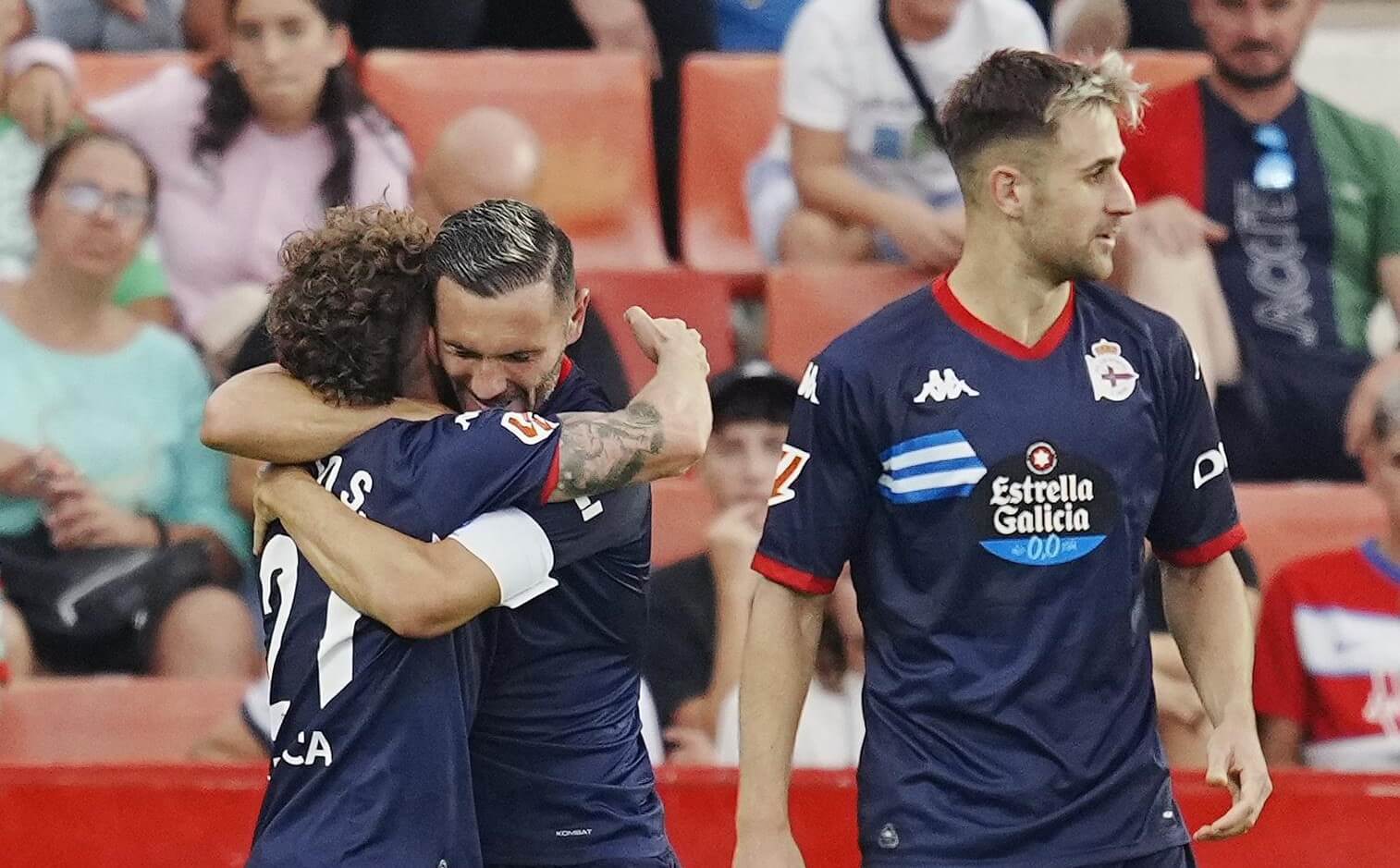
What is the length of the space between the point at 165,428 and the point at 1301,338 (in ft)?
10.0

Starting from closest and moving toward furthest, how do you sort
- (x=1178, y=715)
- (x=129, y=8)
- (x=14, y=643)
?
(x=1178, y=715), (x=14, y=643), (x=129, y=8)

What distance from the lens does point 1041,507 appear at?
3035mm

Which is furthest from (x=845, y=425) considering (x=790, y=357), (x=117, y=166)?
(x=117, y=166)

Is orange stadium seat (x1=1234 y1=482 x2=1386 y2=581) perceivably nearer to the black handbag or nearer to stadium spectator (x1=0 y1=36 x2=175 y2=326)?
the black handbag

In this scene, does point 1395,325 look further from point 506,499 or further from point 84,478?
point 506,499

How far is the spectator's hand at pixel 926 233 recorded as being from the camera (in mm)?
5879

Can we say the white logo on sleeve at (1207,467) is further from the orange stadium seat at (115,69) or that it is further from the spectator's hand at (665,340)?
the orange stadium seat at (115,69)

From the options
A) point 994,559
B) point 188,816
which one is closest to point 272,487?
point 994,559

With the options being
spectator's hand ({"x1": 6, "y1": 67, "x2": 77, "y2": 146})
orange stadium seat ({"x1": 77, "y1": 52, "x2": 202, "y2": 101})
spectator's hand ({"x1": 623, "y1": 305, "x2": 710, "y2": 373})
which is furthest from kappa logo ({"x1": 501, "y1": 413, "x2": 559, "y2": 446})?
orange stadium seat ({"x1": 77, "y1": 52, "x2": 202, "y2": 101})

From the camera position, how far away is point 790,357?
19.7 ft

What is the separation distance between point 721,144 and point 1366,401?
2.22m

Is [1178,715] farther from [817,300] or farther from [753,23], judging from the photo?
[753,23]

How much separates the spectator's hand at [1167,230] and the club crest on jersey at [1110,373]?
8.76ft

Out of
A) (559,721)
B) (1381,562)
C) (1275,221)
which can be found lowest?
(1381,562)
